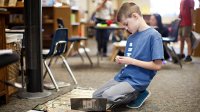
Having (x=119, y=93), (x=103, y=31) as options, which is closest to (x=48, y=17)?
(x=103, y=31)

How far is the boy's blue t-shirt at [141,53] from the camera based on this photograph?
220 centimetres

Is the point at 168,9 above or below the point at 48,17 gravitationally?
above

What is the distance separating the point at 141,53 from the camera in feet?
7.34

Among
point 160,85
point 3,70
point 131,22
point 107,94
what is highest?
point 131,22

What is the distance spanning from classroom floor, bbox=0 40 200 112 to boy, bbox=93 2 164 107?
0.61 feet

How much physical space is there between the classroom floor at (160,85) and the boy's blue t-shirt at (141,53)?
0.25 meters

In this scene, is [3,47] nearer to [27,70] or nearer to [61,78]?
[27,70]

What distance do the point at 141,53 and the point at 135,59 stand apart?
0.24ft

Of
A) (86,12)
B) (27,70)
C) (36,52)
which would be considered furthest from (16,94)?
(86,12)

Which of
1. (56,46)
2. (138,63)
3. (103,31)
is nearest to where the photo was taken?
(138,63)

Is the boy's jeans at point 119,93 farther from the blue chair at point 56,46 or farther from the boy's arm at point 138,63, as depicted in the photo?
the blue chair at point 56,46

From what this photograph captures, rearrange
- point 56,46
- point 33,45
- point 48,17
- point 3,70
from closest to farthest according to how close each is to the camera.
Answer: point 3,70, point 33,45, point 56,46, point 48,17

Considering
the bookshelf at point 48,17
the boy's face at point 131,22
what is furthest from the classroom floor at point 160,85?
the bookshelf at point 48,17

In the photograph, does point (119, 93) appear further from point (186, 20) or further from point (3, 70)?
point (186, 20)
